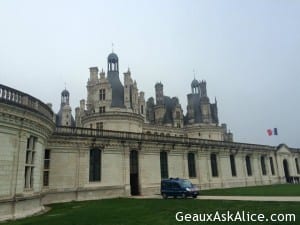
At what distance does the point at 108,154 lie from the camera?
29156 mm

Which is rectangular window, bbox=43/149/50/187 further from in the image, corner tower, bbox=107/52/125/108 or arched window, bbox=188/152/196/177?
arched window, bbox=188/152/196/177

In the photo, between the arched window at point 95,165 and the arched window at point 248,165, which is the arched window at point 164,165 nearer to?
the arched window at point 95,165

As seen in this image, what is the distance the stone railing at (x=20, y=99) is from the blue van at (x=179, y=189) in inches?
512

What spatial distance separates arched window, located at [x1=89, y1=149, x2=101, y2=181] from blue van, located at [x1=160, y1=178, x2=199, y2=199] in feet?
22.7

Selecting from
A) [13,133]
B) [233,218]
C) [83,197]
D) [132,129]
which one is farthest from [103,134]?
[233,218]

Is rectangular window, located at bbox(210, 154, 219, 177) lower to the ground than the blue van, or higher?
higher

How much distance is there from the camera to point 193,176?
3697 centimetres

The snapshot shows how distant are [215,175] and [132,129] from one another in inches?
541

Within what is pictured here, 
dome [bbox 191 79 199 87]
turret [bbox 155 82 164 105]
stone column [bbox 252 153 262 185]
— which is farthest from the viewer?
dome [bbox 191 79 199 87]

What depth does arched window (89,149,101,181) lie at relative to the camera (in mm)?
27781

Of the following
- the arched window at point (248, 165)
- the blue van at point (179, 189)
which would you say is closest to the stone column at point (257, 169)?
the arched window at point (248, 165)

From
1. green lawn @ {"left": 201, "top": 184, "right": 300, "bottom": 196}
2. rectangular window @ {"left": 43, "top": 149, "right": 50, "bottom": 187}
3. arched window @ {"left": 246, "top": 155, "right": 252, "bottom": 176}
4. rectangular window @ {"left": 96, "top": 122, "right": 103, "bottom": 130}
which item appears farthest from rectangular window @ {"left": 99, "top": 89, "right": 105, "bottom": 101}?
arched window @ {"left": 246, "top": 155, "right": 252, "bottom": 176}

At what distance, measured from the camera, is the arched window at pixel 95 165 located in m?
27.8

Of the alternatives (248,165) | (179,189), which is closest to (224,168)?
(248,165)
